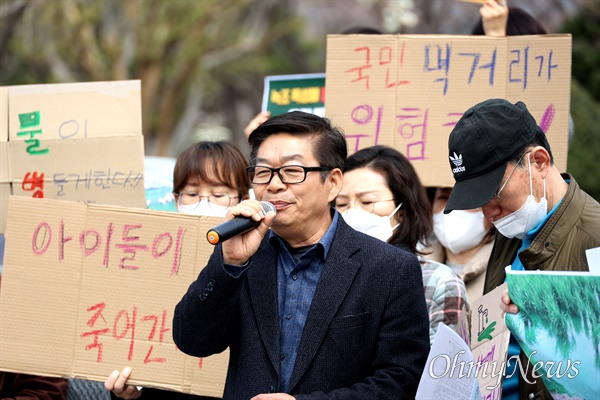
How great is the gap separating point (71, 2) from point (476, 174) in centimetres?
1357

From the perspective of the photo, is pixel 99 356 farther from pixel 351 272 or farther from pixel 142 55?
pixel 142 55

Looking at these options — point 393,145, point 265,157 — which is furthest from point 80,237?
point 393,145

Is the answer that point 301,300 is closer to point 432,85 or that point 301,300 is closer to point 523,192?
point 523,192

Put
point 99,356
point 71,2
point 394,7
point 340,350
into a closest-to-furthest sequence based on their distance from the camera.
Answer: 1. point 340,350
2. point 99,356
3. point 71,2
4. point 394,7

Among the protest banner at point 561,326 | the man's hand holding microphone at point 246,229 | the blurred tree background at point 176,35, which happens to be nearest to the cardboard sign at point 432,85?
the man's hand holding microphone at point 246,229

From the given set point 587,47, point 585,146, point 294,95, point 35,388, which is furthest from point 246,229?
point 587,47

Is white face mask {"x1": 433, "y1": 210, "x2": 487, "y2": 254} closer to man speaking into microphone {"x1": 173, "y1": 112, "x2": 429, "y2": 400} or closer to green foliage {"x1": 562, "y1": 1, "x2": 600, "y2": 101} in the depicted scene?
man speaking into microphone {"x1": 173, "y1": 112, "x2": 429, "y2": 400}

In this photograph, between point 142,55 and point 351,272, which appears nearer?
point 351,272

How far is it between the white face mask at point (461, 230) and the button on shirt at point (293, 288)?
1.32 m

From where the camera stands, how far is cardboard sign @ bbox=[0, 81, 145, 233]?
14.5 ft

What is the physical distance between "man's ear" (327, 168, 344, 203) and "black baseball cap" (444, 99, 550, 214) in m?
0.46

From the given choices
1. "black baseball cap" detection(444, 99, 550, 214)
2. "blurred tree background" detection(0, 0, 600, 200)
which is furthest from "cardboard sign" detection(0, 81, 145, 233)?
"blurred tree background" detection(0, 0, 600, 200)

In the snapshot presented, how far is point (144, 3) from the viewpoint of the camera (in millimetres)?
16406

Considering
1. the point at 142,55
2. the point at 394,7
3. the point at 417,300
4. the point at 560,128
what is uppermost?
the point at 394,7
